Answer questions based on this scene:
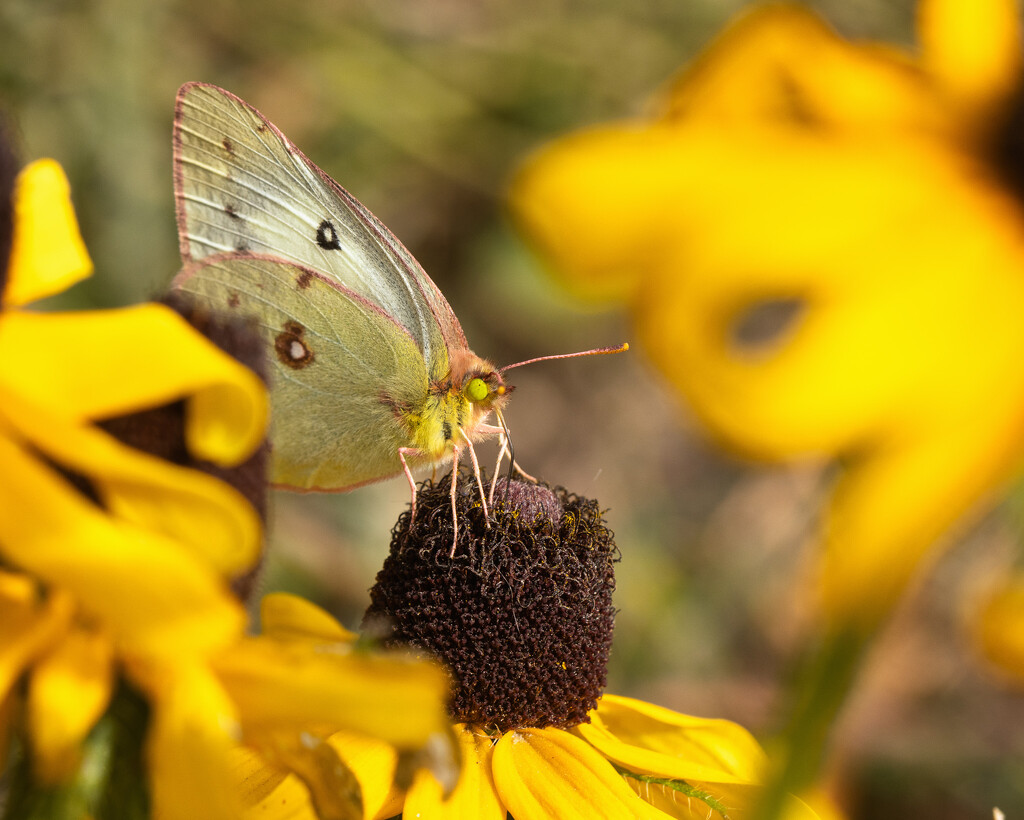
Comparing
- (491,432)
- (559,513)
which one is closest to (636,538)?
(491,432)

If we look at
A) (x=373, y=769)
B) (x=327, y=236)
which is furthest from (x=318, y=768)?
(x=327, y=236)

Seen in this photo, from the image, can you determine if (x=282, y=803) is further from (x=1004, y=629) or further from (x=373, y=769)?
(x=1004, y=629)

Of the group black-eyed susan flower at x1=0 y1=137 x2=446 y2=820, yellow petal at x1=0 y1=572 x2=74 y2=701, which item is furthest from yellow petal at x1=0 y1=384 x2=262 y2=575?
yellow petal at x1=0 y1=572 x2=74 y2=701

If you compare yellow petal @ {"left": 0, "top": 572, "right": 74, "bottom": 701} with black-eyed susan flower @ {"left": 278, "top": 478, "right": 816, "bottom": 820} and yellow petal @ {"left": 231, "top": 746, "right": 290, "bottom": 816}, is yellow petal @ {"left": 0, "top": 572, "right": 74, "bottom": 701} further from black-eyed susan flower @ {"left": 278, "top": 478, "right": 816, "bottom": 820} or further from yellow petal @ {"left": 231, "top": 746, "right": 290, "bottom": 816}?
black-eyed susan flower @ {"left": 278, "top": 478, "right": 816, "bottom": 820}

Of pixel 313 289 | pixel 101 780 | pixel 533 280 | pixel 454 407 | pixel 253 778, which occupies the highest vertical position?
pixel 533 280

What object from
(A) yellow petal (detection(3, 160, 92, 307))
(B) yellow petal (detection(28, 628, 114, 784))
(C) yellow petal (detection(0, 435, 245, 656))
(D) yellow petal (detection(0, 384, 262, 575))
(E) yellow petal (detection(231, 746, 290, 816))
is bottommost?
(E) yellow petal (detection(231, 746, 290, 816))
